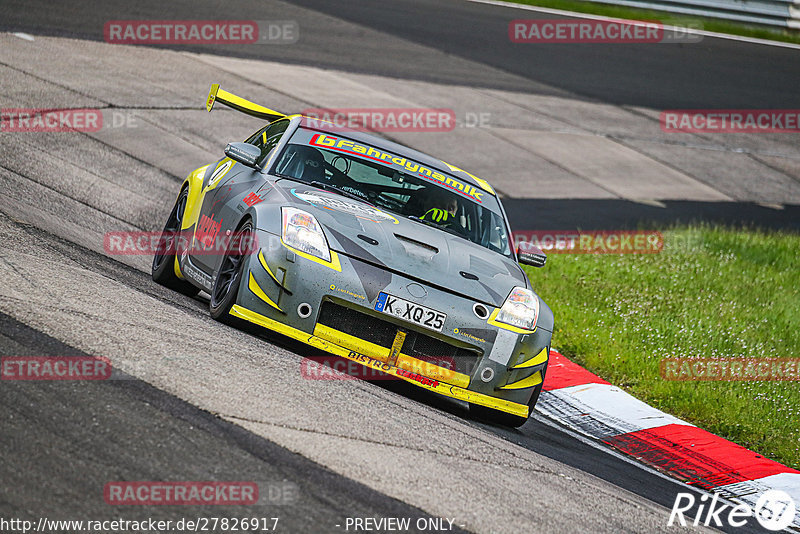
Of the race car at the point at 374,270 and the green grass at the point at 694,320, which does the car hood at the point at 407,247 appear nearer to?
the race car at the point at 374,270

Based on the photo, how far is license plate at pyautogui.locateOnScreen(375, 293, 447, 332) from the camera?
226 inches

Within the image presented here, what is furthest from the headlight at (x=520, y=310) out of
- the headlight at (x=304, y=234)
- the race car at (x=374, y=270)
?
the headlight at (x=304, y=234)

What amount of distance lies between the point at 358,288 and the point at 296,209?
0.72 meters

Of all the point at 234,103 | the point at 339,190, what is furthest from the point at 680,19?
the point at 339,190

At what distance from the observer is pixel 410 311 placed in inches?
226

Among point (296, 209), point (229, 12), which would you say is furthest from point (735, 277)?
point (229, 12)

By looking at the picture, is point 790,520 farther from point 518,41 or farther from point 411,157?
point 518,41

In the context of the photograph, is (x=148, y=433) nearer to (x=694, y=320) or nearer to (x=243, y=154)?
(x=243, y=154)

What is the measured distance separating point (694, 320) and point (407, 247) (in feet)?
14.4

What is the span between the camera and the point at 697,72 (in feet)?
73.8

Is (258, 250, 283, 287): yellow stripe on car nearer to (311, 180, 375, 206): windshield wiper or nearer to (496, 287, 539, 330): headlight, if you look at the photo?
(311, 180, 375, 206): windshield wiper

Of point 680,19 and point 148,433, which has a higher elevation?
point 680,19

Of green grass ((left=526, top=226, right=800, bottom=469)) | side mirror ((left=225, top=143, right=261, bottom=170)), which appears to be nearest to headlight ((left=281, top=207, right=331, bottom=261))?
side mirror ((left=225, top=143, right=261, bottom=170))

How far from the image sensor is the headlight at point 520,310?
19.9 feet
